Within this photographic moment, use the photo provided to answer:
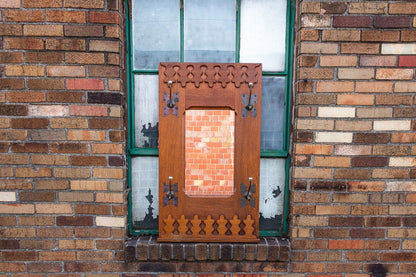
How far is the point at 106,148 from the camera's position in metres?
1.44

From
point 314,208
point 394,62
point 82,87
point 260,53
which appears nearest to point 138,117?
point 82,87

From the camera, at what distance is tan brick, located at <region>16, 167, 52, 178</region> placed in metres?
1.43

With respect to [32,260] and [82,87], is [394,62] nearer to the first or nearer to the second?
[82,87]

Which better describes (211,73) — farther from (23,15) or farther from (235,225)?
(23,15)

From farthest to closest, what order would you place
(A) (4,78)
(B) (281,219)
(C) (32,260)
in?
(B) (281,219), (C) (32,260), (A) (4,78)

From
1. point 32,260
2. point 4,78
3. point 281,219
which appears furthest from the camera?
point 281,219

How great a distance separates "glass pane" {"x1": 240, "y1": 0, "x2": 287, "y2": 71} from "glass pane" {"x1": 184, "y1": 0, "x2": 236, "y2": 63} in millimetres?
89

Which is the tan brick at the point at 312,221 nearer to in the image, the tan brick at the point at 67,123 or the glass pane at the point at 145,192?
the glass pane at the point at 145,192

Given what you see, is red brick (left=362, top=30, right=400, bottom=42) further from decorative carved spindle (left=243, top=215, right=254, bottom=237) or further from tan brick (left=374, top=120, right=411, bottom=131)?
decorative carved spindle (left=243, top=215, right=254, bottom=237)

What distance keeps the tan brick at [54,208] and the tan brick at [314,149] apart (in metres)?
1.55

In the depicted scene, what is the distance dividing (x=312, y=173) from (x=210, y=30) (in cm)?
119

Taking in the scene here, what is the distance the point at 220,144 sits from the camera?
1.53 meters

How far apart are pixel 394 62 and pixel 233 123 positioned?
1.06m

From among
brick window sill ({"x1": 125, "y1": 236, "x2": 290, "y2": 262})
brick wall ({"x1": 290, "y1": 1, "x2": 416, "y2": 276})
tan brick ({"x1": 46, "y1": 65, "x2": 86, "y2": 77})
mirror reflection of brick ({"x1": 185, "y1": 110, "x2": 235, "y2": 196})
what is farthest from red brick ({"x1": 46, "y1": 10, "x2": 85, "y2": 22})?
brick window sill ({"x1": 125, "y1": 236, "x2": 290, "y2": 262})
